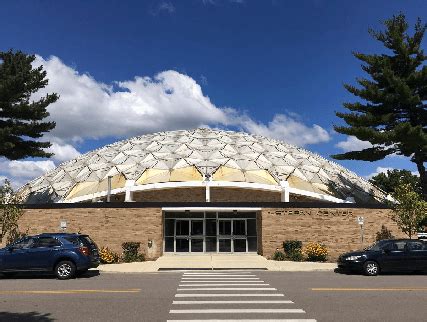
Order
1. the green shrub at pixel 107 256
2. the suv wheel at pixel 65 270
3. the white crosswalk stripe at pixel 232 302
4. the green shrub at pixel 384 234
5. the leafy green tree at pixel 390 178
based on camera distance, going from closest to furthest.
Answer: the white crosswalk stripe at pixel 232 302
the suv wheel at pixel 65 270
the green shrub at pixel 107 256
the green shrub at pixel 384 234
the leafy green tree at pixel 390 178

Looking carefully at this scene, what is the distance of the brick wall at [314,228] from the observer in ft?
86.3

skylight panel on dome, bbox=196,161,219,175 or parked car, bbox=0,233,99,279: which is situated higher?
skylight panel on dome, bbox=196,161,219,175

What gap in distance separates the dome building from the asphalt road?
980 cm

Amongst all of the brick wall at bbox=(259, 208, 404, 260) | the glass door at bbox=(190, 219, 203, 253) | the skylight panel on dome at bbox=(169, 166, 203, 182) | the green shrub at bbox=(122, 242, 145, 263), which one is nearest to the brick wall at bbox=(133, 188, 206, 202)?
the skylight panel on dome at bbox=(169, 166, 203, 182)

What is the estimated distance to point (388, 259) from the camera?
18.3 meters

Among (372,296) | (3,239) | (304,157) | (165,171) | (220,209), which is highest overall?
(304,157)

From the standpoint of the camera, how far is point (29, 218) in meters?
26.7

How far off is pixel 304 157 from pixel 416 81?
38.8 feet

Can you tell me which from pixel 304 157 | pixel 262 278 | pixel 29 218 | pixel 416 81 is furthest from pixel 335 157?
pixel 29 218

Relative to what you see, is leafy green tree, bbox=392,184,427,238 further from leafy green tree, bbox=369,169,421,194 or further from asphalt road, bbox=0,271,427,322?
leafy green tree, bbox=369,169,421,194

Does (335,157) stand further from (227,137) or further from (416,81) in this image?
(227,137)

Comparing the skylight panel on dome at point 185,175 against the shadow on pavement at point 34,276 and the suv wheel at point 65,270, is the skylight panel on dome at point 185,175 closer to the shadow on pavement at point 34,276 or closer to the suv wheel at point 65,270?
the shadow on pavement at point 34,276

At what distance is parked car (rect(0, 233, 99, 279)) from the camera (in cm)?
1669

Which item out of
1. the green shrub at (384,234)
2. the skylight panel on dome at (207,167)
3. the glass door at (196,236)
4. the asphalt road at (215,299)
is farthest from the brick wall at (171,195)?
the asphalt road at (215,299)
